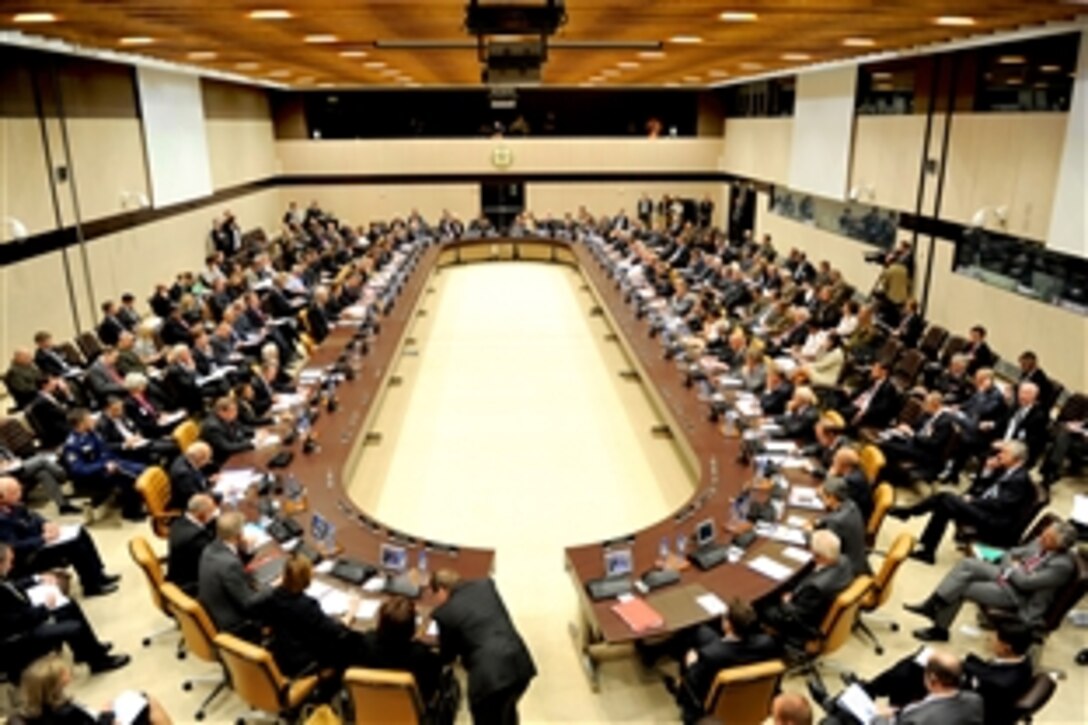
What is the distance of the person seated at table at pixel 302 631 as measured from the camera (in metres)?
4.82

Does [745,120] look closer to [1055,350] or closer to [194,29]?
[1055,350]

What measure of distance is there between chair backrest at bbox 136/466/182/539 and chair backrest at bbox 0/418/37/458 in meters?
2.29

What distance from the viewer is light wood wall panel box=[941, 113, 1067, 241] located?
10492 mm

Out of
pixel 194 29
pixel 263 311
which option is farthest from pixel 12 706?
pixel 263 311

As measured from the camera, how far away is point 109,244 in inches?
563

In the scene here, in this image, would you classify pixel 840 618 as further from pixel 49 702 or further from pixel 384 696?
pixel 49 702

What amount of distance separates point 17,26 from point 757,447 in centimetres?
858

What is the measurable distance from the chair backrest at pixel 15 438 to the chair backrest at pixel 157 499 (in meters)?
2.29

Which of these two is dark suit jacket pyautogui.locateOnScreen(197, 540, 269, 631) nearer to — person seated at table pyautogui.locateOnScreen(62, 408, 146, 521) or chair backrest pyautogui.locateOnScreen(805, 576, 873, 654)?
person seated at table pyautogui.locateOnScreen(62, 408, 146, 521)

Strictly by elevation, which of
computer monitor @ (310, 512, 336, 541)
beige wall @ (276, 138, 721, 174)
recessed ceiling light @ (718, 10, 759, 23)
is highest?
Result: recessed ceiling light @ (718, 10, 759, 23)

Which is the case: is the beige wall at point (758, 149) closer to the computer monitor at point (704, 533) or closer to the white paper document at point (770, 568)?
the computer monitor at point (704, 533)

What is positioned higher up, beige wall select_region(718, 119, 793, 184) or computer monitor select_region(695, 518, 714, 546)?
beige wall select_region(718, 119, 793, 184)

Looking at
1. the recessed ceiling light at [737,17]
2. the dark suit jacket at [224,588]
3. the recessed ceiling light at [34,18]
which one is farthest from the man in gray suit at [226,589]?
the recessed ceiling light at [737,17]

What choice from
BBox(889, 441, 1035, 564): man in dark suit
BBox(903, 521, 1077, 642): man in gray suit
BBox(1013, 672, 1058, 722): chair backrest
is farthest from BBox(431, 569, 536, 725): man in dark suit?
BBox(889, 441, 1035, 564): man in dark suit
